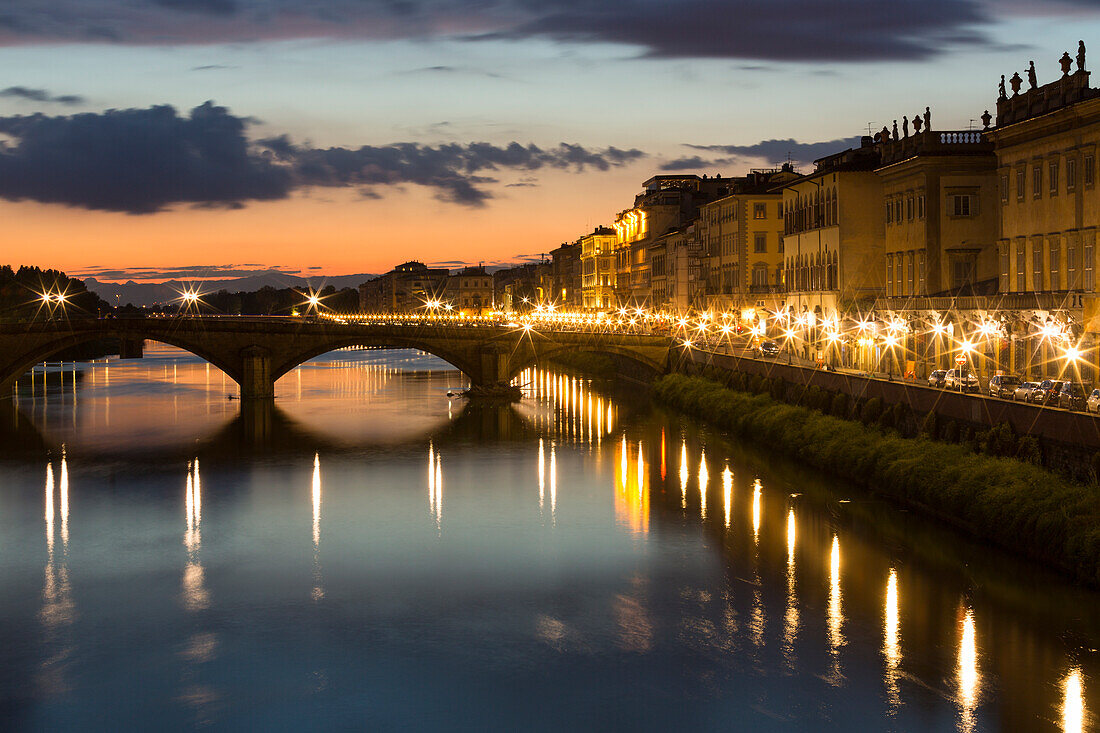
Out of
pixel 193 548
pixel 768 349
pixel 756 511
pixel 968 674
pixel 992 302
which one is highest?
pixel 992 302

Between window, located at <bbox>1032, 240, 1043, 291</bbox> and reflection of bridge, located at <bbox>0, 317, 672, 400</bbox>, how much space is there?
43343 mm

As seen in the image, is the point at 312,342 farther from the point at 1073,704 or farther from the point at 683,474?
the point at 1073,704

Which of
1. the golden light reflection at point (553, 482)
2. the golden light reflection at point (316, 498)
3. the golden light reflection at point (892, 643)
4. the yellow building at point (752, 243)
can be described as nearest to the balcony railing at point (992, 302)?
the golden light reflection at point (892, 643)

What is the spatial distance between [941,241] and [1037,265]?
12.4m

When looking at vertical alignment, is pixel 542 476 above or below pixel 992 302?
below

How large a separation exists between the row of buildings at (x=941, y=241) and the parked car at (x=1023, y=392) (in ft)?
9.82

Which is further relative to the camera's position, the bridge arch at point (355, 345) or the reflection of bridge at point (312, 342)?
the bridge arch at point (355, 345)

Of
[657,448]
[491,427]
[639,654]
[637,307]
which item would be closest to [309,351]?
[491,427]

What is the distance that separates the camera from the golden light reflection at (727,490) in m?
47.7

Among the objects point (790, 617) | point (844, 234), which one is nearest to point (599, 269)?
point (844, 234)

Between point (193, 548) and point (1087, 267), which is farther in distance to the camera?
point (1087, 267)

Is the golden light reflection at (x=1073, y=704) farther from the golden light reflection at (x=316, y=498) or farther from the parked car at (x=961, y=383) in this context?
the golden light reflection at (x=316, y=498)

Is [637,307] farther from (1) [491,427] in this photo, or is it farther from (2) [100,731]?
(2) [100,731]

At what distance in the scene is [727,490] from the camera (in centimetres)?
5119
